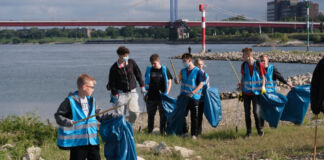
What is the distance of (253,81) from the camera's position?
731 cm

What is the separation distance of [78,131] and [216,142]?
312 cm

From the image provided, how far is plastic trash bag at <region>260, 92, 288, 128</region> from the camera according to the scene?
7.63 metres

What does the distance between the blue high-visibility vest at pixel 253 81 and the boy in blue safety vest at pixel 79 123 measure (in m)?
3.28

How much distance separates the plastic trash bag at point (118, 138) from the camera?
15.9 feet

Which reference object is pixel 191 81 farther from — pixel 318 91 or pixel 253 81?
pixel 318 91

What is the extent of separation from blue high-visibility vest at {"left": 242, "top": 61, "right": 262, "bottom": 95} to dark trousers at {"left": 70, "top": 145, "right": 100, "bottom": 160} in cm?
332

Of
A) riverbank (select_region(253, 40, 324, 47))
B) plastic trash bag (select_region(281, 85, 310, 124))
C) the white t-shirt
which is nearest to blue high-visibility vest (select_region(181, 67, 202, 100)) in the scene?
plastic trash bag (select_region(281, 85, 310, 124))

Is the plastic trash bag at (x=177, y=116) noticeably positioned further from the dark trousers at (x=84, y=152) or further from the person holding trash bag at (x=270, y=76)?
the dark trousers at (x=84, y=152)

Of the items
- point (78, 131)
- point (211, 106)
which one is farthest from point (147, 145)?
point (78, 131)

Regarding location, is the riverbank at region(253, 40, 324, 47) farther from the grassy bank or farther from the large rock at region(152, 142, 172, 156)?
the large rock at region(152, 142, 172, 156)

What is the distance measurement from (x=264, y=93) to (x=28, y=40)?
124m

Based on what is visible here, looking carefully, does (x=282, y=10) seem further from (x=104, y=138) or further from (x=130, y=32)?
(x=104, y=138)

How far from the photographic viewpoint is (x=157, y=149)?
6.25 m

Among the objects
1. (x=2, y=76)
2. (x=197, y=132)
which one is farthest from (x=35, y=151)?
(x=2, y=76)
